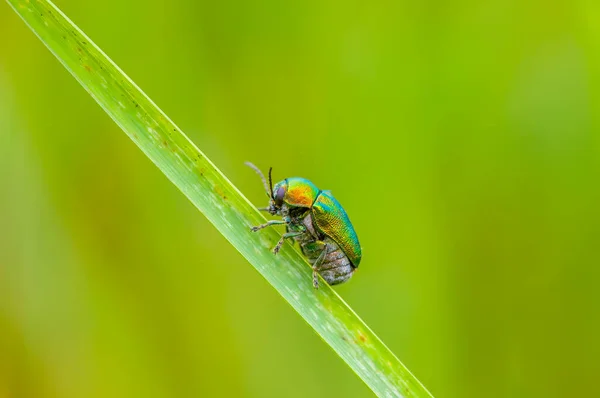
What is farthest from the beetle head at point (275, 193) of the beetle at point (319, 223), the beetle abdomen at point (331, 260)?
the beetle abdomen at point (331, 260)

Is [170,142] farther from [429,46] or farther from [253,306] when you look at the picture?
[429,46]

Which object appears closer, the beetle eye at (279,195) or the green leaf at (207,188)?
the green leaf at (207,188)

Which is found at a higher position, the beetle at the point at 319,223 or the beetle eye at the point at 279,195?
the beetle eye at the point at 279,195

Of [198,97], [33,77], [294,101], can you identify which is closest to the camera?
[33,77]

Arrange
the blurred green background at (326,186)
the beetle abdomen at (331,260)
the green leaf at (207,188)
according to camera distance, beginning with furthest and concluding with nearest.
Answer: the beetle abdomen at (331,260)
the blurred green background at (326,186)
the green leaf at (207,188)

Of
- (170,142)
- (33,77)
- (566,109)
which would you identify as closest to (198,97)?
(33,77)

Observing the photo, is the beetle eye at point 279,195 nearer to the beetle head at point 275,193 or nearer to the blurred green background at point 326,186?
the beetle head at point 275,193

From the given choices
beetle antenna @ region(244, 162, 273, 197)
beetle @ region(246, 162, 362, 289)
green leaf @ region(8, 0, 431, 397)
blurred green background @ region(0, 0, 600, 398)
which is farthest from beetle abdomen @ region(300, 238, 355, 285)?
green leaf @ region(8, 0, 431, 397)
